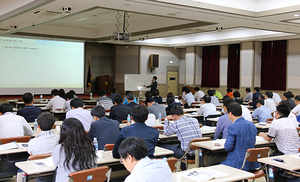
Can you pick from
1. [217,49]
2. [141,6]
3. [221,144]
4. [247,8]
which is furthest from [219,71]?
[221,144]

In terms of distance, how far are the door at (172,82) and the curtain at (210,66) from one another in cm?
167

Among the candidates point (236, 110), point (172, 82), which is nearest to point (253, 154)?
point (236, 110)

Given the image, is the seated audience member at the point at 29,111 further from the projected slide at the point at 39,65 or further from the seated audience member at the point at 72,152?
the projected slide at the point at 39,65

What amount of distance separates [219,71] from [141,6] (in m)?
9.79

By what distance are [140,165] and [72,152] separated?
956 millimetres

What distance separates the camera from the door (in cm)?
1731

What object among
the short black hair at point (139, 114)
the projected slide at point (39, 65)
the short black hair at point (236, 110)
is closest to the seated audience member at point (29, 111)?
the short black hair at point (139, 114)

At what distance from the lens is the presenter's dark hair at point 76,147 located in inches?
109

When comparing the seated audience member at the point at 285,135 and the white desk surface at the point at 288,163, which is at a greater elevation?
the seated audience member at the point at 285,135

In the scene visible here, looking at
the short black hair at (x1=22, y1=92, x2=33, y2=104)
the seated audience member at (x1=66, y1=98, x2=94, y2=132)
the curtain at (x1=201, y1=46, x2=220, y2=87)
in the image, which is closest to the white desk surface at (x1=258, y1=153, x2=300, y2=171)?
the seated audience member at (x1=66, y1=98, x2=94, y2=132)

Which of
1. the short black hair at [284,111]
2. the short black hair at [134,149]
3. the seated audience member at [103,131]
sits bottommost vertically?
the seated audience member at [103,131]

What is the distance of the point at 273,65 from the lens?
1398cm

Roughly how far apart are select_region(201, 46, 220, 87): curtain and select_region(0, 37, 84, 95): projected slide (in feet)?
21.9

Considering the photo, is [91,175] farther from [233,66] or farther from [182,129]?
[233,66]
